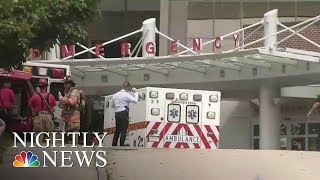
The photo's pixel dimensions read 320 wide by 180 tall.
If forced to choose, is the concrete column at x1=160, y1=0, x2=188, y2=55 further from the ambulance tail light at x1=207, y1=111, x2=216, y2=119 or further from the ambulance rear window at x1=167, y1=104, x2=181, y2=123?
the ambulance rear window at x1=167, y1=104, x2=181, y2=123

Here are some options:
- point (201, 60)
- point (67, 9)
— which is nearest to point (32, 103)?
point (67, 9)

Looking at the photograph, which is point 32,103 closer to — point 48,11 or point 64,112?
point 64,112

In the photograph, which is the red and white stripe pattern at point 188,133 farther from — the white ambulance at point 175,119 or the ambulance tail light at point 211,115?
the ambulance tail light at point 211,115

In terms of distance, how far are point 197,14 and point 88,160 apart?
1890 centimetres

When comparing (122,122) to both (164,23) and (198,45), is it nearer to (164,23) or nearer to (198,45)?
(198,45)

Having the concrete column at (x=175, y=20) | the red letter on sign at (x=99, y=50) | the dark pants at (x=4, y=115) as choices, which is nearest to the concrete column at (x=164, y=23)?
the concrete column at (x=175, y=20)

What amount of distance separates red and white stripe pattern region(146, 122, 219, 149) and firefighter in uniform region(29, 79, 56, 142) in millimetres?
2995

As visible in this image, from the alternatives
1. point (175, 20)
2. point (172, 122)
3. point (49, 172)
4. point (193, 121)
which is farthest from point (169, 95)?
point (175, 20)

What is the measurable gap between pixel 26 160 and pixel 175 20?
62.7 feet

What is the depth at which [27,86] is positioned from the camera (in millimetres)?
16156

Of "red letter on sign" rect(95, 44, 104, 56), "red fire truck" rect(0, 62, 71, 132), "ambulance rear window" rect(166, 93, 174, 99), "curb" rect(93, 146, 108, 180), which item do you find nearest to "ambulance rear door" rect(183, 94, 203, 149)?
"ambulance rear window" rect(166, 93, 174, 99)

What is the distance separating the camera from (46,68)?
56.5 ft

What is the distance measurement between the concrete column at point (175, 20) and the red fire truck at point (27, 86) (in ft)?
36.2

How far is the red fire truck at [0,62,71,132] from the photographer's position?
589 inches
